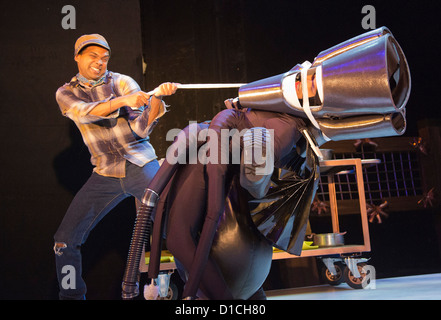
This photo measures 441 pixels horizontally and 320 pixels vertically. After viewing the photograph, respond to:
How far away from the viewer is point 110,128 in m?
2.27

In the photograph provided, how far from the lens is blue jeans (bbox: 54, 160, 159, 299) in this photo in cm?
215

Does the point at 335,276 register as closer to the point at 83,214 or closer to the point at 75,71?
the point at 83,214

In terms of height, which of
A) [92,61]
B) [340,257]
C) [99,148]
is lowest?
[340,257]

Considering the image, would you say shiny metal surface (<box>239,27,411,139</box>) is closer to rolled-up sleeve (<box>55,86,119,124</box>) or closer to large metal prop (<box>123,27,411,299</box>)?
large metal prop (<box>123,27,411,299</box>)

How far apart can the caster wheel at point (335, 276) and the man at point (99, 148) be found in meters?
1.55

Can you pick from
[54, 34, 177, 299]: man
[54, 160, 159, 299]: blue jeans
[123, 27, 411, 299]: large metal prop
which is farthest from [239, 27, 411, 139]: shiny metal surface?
[54, 160, 159, 299]: blue jeans

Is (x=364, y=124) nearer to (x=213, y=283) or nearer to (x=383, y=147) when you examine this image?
(x=213, y=283)

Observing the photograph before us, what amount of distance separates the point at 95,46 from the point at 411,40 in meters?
2.45

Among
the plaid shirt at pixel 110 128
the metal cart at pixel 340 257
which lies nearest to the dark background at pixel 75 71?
the metal cart at pixel 340 257

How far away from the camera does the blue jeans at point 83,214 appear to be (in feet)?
7.07

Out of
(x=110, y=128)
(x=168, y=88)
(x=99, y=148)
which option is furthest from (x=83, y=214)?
(x=168, y=88)

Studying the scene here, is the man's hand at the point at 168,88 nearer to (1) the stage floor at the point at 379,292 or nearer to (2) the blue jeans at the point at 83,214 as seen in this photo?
(2) the blue jeans at the point at 83,214

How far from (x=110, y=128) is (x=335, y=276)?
181 centimetres

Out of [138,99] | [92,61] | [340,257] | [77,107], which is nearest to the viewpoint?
[138,99]
